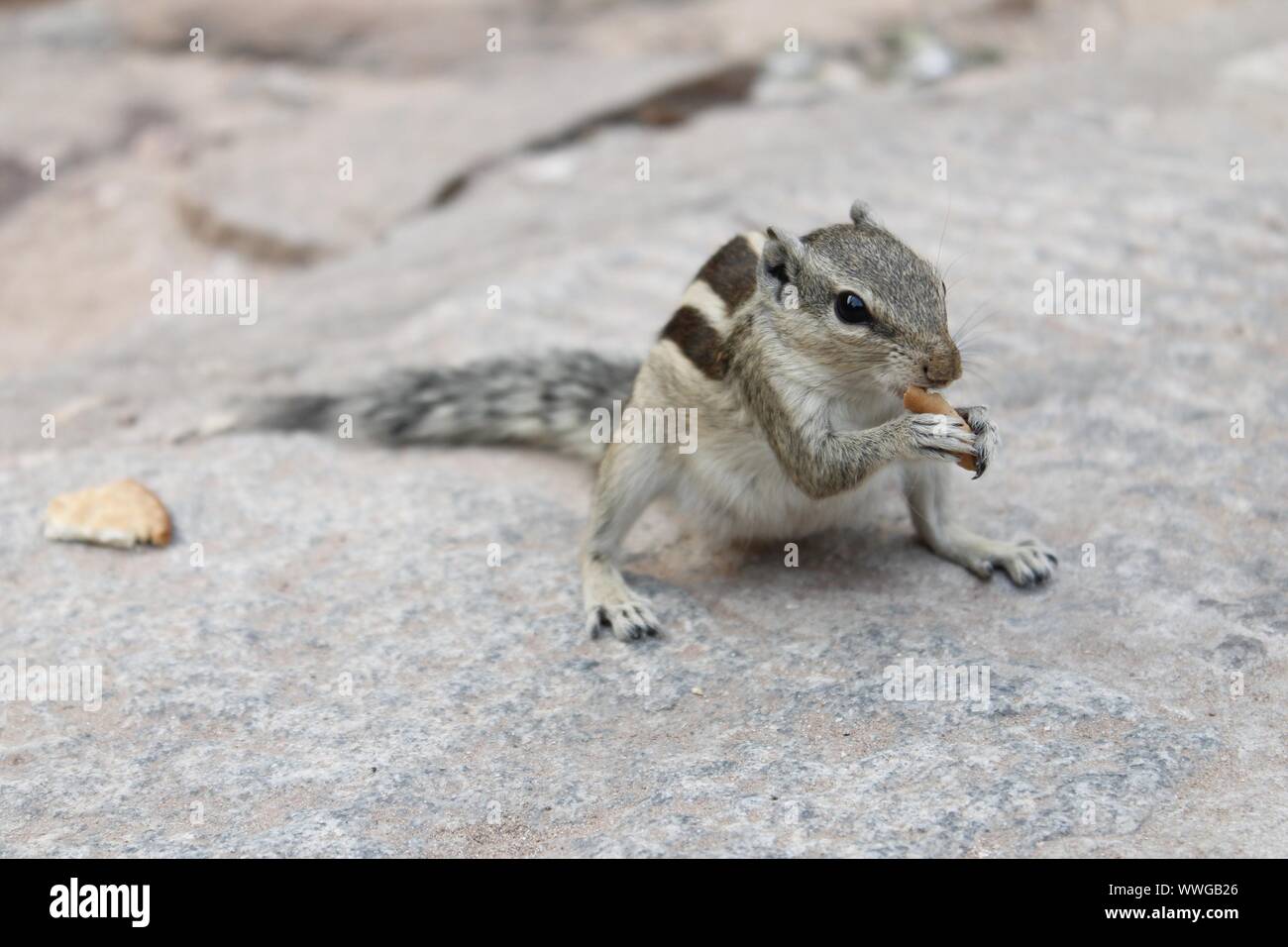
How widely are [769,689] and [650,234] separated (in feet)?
10.6

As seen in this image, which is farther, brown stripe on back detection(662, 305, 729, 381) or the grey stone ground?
brown stripe on back detection(662, 305, 729, 381)

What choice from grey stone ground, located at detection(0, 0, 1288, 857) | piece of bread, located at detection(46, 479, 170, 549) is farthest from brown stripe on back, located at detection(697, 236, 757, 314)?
piece of bread, located at detection(46, 479, 170, 549)

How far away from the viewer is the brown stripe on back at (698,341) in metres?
3.51

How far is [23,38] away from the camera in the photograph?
11.6 meters

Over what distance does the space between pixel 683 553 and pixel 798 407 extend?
2.59 feet

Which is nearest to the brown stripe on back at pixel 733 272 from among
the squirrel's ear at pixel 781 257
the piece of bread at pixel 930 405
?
the squirrel's ear at pixel 781 257

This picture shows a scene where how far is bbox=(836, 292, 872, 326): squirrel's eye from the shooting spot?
3150 mm

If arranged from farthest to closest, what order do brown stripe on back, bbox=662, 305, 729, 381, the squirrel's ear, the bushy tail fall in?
the bushy tail → brown stripe on back, bbox=662, 305, 729, 381 → the squirrel's ear

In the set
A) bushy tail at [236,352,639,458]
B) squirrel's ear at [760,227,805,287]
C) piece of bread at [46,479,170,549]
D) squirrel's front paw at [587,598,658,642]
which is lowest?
squirrel's front paw at [587,598,658,642]

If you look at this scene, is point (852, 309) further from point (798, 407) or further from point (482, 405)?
point (482, 405)

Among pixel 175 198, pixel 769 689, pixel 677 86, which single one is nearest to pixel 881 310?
pixel 769 689

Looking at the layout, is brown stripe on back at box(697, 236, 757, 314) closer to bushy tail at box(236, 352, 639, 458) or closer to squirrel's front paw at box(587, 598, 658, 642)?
bushy tail at box(236, 352, 639, 458)

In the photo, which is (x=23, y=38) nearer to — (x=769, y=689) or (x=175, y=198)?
(x=175, y=198)

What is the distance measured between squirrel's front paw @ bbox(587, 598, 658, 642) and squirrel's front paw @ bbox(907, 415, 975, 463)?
0.79 meters
